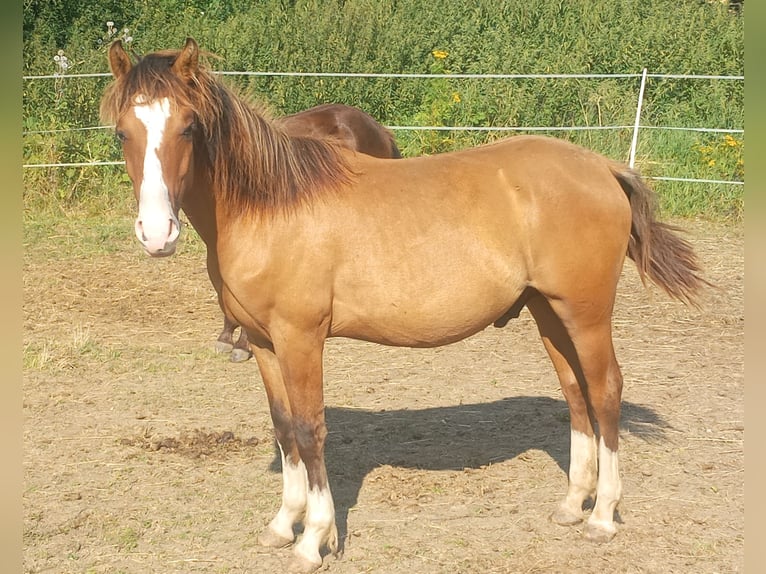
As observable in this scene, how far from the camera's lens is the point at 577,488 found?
396cm

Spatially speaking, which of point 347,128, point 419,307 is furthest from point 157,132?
point 347,128

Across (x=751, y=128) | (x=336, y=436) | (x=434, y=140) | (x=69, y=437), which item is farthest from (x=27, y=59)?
(x=751, y=128)

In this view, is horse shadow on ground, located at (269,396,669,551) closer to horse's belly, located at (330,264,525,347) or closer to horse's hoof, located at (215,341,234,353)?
horse's belly, located at (330,264,525,347)

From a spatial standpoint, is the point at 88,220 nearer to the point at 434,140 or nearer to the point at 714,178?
the point at 434,140

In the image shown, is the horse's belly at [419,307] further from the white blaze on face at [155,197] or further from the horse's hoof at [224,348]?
the horse's hoof at [224,348]

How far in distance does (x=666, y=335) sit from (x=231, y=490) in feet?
12.9

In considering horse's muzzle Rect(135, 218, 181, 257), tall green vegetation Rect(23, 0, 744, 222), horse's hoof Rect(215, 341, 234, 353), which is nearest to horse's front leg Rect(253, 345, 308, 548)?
horse's muzzle Rect(135, 218, 181, 257)

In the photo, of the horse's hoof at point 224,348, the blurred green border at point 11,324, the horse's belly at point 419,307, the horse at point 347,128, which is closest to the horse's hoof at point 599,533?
the horse's belly at point 419,307

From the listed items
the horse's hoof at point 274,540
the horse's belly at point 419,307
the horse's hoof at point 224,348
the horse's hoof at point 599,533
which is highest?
the horse's belly at point 419,307

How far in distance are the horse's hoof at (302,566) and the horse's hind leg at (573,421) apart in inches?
46.5

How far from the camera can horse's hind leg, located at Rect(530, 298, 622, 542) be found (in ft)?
12.1

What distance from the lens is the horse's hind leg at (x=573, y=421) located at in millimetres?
3959

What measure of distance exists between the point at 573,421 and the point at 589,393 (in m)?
0.28

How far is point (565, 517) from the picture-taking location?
3922mm
